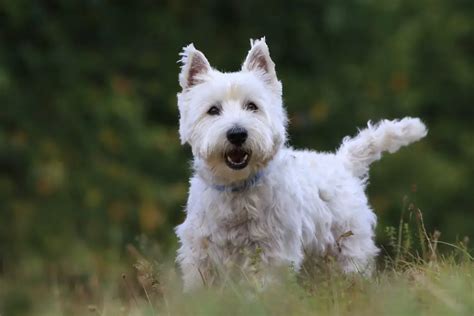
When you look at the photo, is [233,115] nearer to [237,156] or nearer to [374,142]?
[237,156]

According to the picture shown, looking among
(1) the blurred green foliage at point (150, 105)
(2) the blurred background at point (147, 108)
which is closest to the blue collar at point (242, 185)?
(2) the blurred background at point (147, 108)

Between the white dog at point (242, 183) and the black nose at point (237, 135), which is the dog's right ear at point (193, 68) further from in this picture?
the black nose at point (237, 135)

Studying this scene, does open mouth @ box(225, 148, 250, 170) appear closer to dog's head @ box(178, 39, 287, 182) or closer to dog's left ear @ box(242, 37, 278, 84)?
dog's head @ box(178, 39, 287, 182)

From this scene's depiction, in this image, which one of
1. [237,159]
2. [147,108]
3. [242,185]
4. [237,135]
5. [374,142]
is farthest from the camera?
[147,108]

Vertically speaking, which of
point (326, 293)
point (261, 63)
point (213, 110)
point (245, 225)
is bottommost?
point (326, 293)

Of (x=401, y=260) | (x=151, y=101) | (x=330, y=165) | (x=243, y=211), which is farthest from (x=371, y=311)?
(x=151, y=101)

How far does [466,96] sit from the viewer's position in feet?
90.9

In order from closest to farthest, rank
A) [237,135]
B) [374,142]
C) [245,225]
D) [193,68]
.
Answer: [237,135] → [245,225] → [193,68] → [374,142]

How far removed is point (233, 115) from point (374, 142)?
2.19m

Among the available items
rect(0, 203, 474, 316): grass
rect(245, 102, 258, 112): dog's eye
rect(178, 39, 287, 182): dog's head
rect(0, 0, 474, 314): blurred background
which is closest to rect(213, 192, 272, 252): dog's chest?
rect(178, 39, 287, 182): dog's head

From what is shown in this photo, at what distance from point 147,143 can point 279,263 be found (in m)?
13.7

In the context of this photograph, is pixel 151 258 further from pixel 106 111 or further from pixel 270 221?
pixel 106 111

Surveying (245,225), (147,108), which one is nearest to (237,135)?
(245,225)

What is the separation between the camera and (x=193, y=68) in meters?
8.73
